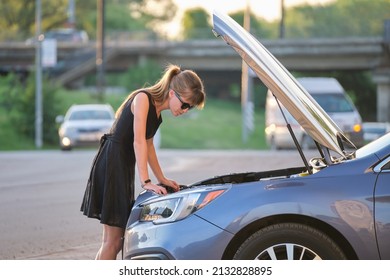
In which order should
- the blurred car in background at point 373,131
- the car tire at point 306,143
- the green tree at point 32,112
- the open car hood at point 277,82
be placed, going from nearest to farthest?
1. the open car hood at point 277,82
2. the car tire at point 306,143
3. the blurred car in background at point 373,131
4. the green tree at point 32,112

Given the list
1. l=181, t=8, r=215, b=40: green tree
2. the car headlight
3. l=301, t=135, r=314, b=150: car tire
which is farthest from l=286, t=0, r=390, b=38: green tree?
the car headlight

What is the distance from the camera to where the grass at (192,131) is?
46062mm

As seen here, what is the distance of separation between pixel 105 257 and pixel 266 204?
1471 mm

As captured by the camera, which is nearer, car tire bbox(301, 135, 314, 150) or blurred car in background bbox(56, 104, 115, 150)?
car tire bbox(301, 135, 314, 150)

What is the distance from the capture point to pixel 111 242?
6.56 metres

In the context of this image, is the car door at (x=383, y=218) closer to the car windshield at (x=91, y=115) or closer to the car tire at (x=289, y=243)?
the car tire at (x=289, y=243)

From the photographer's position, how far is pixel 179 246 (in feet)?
18.5

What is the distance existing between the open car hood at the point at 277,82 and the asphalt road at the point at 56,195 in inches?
140

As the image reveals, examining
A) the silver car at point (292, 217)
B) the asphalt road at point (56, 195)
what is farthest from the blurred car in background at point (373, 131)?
the silver car at point (292, 217)

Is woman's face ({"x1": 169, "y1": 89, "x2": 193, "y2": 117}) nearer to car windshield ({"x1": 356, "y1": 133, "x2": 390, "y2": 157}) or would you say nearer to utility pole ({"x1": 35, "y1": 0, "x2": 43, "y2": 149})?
car windshield ({"x1": 356, "y1": 133, "x2": 390, "y2": 157})

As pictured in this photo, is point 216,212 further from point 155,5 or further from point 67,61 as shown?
point 155,5

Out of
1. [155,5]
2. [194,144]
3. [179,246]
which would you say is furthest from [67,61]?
[179,246]

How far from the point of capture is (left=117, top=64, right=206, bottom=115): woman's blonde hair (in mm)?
6355

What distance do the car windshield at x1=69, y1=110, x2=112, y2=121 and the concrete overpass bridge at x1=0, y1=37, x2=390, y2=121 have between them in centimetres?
3619
